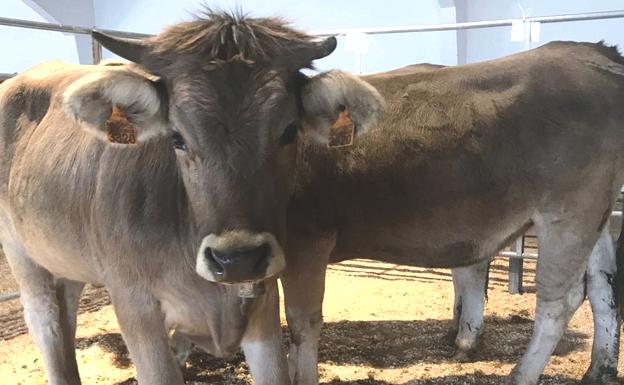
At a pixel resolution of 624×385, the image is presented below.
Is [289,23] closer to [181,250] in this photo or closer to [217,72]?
[217,72]

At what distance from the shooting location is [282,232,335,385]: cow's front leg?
3.45m

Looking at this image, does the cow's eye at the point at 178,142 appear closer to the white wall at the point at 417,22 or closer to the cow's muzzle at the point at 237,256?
the cow's muzzle at the point at 237,256

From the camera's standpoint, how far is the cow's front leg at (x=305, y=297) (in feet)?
11.3

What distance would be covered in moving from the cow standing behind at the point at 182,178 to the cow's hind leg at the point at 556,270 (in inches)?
61.3

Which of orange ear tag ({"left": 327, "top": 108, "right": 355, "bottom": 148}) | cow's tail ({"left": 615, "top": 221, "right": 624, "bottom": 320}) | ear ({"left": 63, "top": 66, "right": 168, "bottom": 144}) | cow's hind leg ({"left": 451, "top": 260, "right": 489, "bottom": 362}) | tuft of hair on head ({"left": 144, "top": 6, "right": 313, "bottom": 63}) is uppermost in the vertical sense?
tuft of hair on head ({"left": 144, "top": 6, "right": 313, "bottom": 63})

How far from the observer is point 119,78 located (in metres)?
2.30

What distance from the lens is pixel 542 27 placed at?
8.38 meters

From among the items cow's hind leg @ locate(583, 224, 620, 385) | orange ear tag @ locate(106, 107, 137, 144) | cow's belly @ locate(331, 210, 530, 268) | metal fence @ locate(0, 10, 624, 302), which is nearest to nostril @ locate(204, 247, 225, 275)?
orange ear tag @ locate(106, 107, 137, 144)

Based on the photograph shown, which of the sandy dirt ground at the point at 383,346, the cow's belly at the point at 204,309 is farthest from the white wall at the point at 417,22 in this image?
the cow's belly at the point at 204,309

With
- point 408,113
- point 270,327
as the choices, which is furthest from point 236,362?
point 408,113

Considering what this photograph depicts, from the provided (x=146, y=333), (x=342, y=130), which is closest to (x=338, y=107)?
(x=342, y=130)

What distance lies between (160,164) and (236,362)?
6.86ft

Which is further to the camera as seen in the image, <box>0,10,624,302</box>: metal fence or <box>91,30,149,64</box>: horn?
<box>0,10,624,302</box>: metal fence

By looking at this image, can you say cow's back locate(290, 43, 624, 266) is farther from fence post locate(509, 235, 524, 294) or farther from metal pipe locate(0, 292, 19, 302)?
metal pipe locate(0, 292, 19, 302)
